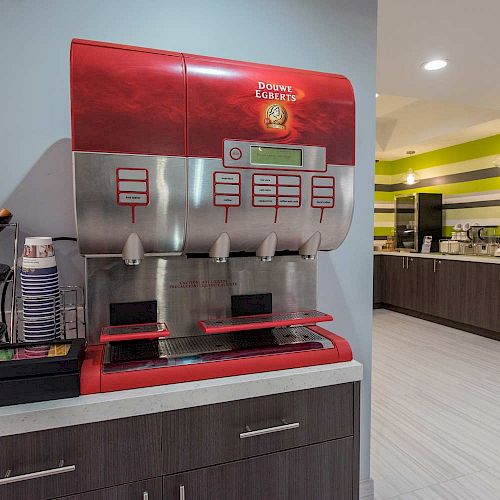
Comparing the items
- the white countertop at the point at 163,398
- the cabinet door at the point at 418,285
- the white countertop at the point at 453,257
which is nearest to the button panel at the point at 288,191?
the white countertop at the point at 163,398

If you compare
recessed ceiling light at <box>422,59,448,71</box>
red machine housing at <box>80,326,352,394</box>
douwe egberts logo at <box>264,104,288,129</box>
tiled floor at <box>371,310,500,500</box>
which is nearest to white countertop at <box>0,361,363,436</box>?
red machine housing at <box>80,326,352,394</box>

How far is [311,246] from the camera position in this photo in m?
1.39

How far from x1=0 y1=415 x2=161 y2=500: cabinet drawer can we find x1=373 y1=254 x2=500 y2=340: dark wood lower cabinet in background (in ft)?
15.4

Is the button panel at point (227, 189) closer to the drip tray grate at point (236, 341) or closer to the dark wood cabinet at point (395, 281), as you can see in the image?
the drip tray grate at point (236, 341)

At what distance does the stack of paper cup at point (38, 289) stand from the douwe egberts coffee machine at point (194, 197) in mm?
121

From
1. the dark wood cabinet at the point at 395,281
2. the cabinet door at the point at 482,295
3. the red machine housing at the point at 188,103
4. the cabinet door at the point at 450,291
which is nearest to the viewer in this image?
the red machine housing at the point at 188,103

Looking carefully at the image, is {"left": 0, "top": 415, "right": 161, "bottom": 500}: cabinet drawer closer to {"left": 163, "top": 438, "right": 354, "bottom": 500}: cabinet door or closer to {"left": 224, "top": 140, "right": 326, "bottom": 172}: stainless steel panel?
{"left": 163, "top": 438, "right": 354, "bottom": 500}: cabinet door

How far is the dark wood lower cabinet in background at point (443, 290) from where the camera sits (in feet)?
15.7

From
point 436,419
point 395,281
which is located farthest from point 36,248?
point 395,281

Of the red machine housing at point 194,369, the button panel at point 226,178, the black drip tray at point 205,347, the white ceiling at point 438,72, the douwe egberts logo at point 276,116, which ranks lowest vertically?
the red machine housing at point 194,369

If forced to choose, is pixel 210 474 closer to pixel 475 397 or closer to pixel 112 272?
pixel 112 272

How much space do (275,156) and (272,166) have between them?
34 mm

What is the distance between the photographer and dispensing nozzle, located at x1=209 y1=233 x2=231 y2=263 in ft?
4.17

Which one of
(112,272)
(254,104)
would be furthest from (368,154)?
(112,272)
